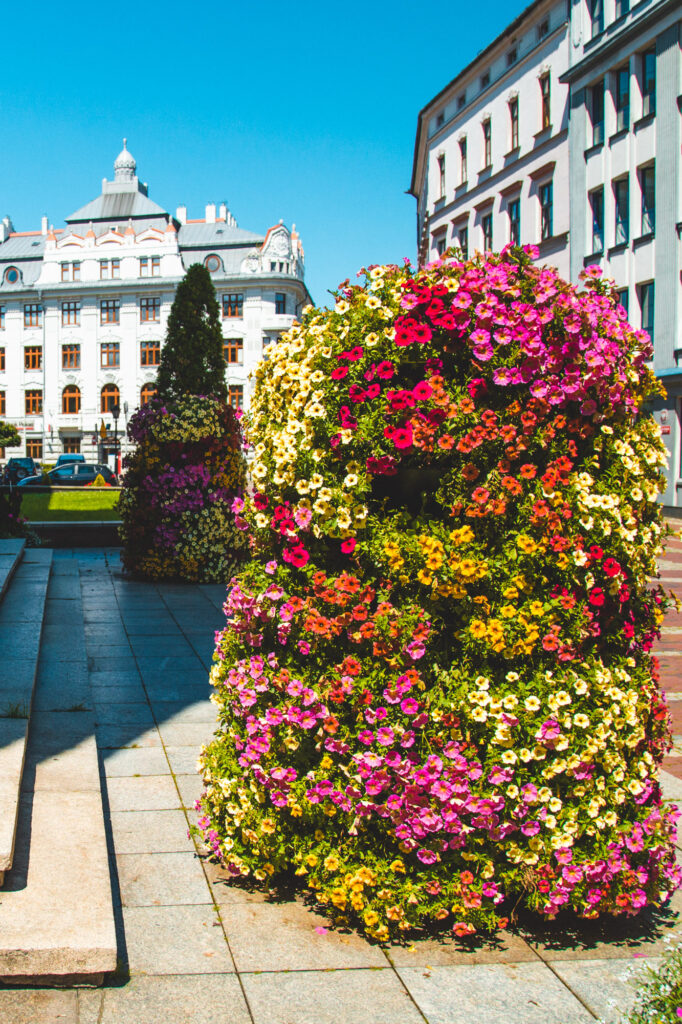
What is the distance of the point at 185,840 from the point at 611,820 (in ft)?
5.93

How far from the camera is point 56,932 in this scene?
3100 mm

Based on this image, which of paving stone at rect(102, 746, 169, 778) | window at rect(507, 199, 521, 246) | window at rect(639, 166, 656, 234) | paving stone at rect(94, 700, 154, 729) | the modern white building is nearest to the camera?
paving stone at rect(102, 746, 169, 778)

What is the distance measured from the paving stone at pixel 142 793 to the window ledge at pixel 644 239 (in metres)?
24.5

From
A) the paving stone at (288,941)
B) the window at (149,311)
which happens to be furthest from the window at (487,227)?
the paving stone at (288,941)

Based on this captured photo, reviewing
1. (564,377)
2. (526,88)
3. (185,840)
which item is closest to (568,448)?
(564,377)

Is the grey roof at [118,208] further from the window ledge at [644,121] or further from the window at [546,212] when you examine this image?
the window ledge at [644,121]

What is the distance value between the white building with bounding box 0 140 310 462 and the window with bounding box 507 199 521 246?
29.0m

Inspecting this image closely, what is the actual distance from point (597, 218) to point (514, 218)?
6335 millimetres

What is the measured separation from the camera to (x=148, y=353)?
65125mm

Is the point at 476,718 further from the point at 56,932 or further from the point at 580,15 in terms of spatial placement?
the point at 580,15

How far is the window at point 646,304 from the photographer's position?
26.4 meters

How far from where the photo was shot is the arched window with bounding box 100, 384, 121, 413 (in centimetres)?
6488

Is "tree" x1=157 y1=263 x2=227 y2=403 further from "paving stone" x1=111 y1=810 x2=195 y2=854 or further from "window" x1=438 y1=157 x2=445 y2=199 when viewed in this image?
"window" x1=438 y1=157 x2=445 y2=199

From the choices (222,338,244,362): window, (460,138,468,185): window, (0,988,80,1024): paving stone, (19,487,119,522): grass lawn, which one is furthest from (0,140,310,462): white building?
(0,988,80,1024): paving stone
